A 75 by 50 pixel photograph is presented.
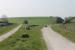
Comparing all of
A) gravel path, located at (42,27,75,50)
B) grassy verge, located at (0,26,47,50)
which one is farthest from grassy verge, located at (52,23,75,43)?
grassy verge, located at (0,26,47,50)

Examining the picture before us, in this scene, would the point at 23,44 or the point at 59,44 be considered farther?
the point at 59,44

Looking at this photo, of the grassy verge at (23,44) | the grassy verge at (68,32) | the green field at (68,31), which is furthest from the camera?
the green field at (68,31)

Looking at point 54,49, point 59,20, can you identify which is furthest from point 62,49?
point 59,20

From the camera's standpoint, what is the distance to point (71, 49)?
26.6 meters

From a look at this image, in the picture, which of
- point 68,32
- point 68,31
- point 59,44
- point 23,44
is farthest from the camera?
point 68,31

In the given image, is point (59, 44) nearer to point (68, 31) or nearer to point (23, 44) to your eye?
point (23, 44)

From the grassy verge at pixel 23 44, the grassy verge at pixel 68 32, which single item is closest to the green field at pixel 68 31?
the grassy verge at pixel 68 32

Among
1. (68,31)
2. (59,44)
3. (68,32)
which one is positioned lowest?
(68,31)

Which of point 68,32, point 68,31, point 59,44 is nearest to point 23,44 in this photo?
point 59,44

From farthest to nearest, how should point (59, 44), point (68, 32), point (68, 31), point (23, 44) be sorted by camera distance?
point (68, 31), point (68, 32), point (59, 44), point (23, 44)

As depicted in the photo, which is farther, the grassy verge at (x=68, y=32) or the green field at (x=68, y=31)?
the green field at (x=68, y=31)

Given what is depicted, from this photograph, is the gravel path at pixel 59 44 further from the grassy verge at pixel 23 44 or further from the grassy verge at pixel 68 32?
the grassy verge at pixel 68 32

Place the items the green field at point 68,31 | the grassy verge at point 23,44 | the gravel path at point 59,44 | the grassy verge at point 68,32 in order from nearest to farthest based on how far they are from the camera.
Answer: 1. the grassy verge at point 23,44
2. the gravel path at point 59,44
3. the grassy verge at point 68,32
4. the green field at point 68,31

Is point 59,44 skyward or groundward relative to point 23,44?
groundward
